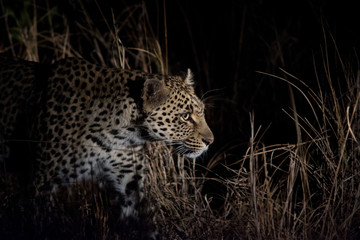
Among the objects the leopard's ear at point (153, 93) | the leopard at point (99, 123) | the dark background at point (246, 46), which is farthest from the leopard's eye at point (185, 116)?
the dark background at point (246, 46)

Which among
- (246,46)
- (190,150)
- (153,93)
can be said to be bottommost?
(190,150)

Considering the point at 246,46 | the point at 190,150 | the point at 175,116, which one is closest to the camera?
the point at 175,116

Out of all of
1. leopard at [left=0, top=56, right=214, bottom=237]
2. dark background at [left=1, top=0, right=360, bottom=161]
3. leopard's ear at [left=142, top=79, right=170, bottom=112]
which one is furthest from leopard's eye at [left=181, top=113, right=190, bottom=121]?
dark background at [left=1, top=0, right=360, bottom=161]

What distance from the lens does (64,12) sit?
7.61 meters

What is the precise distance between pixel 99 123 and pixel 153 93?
53cm

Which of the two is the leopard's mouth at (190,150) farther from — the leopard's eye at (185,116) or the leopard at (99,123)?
the leopard's eye at (185,116)

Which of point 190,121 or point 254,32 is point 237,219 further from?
point 254,32

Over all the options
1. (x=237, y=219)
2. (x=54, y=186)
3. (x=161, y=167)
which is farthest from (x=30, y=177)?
(x=237, y=219)

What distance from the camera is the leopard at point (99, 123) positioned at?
4523 mm

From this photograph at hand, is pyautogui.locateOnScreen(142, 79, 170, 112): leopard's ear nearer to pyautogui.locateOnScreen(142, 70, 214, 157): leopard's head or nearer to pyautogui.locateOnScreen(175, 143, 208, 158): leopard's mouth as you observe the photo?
pyautogui.locateOnScreen(142, 70, 214, 157): leopard's head

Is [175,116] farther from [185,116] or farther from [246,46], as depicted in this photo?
[246,46]

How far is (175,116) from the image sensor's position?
4.73 m

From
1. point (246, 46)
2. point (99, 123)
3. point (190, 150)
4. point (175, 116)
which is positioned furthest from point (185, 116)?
point (246, 46)

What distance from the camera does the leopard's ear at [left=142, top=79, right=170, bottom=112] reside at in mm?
4543
